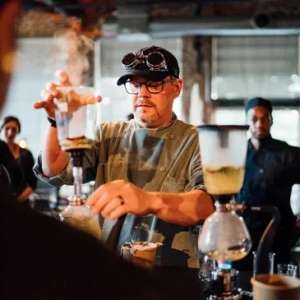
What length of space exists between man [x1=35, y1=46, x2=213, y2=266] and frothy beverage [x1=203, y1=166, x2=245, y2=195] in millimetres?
344

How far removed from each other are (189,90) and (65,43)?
1.72m

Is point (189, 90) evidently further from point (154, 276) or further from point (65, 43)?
point (154, 276)

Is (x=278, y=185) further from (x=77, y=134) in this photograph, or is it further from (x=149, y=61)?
(x=77, y=134)

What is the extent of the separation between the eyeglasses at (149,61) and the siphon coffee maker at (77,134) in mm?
552

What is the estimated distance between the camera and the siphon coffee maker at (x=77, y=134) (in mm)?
1294

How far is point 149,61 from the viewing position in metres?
1.87

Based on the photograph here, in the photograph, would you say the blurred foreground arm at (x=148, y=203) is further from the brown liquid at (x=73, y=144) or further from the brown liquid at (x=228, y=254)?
the brown liquid at (x=228, y=254)

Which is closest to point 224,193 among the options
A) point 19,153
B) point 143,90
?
point 143,90

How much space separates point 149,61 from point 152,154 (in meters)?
0.34

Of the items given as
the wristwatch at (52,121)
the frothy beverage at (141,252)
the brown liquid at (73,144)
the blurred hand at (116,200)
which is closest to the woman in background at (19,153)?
the wristwatch at (52,121)

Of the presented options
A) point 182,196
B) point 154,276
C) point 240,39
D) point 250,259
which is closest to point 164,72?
point 182,196

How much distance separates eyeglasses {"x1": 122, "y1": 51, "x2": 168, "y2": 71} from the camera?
6.14 ft

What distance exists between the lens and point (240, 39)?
6629 millimetres

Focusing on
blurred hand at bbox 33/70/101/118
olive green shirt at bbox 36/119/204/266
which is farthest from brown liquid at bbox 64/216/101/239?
olive green shirt at bbox 36/119/204/266
